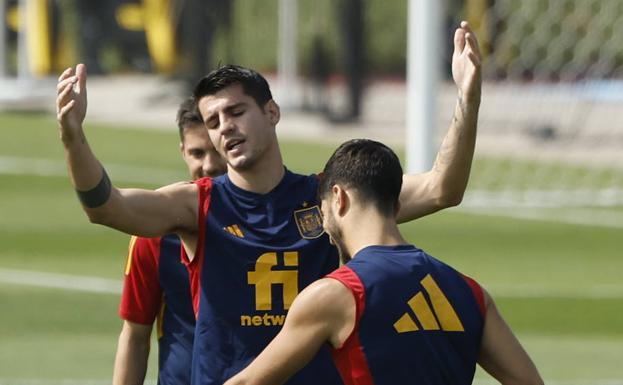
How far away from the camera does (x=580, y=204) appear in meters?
22.1

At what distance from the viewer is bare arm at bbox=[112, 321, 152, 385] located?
6691 mm

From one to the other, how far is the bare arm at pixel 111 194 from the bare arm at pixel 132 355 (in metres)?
0.95

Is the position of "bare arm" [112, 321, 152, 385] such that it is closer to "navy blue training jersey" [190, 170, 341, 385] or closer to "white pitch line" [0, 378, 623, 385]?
"navy blue training jersey" [190, 170, 341, 385]

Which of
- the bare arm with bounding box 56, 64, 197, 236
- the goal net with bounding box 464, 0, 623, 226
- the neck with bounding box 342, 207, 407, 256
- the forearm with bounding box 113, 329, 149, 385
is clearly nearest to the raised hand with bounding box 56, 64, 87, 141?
the bare arm with bounding box 56, 64, 197, 236

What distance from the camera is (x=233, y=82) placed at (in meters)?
5.87

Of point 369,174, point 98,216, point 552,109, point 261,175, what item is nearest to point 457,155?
point 261,175

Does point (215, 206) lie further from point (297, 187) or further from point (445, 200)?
point (445, 200)

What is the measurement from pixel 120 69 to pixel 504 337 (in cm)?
3608

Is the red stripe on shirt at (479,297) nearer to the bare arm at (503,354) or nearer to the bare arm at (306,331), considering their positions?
the bare arm at (503,354)

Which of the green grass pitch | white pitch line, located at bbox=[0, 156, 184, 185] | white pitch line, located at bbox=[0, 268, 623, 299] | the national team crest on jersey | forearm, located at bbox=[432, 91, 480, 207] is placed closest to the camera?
the national team crest on jersey

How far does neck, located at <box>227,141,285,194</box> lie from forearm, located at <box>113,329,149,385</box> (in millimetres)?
1076

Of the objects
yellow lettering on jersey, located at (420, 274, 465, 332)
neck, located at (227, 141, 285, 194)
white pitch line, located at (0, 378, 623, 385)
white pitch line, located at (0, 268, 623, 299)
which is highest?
neck, located at (227, 141, 285, 194)

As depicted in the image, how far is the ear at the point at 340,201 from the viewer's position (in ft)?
16.3

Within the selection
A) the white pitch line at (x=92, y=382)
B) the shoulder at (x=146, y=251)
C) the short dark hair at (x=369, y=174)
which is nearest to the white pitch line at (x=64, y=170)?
the white pitch line at (x=92, y=382)
